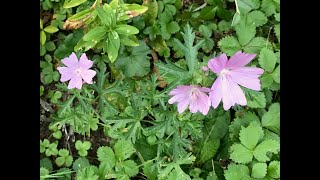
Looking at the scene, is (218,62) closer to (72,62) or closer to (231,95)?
(231,95)

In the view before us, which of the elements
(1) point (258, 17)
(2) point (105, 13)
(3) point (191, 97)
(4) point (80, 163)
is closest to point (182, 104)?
(3) point (191, 97)

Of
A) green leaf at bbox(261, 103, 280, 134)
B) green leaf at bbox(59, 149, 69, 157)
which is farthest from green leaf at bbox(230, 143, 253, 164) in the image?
green leaf at bbox(59, 149, 69, 157)

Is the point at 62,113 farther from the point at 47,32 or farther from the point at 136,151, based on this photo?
the point at 47,32

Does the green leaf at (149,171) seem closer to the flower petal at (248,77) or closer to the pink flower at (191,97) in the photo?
the pink flower at (191,97)

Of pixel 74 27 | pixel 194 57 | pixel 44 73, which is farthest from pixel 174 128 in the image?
pixel 44 73

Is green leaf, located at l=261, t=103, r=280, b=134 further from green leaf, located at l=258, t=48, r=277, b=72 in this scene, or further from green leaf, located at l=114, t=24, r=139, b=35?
green leaf, located at l=114, t=24, r=139, b=35

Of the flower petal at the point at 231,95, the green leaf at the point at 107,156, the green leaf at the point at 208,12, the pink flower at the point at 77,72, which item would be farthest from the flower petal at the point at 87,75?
the green leaf at the point at 208,12
